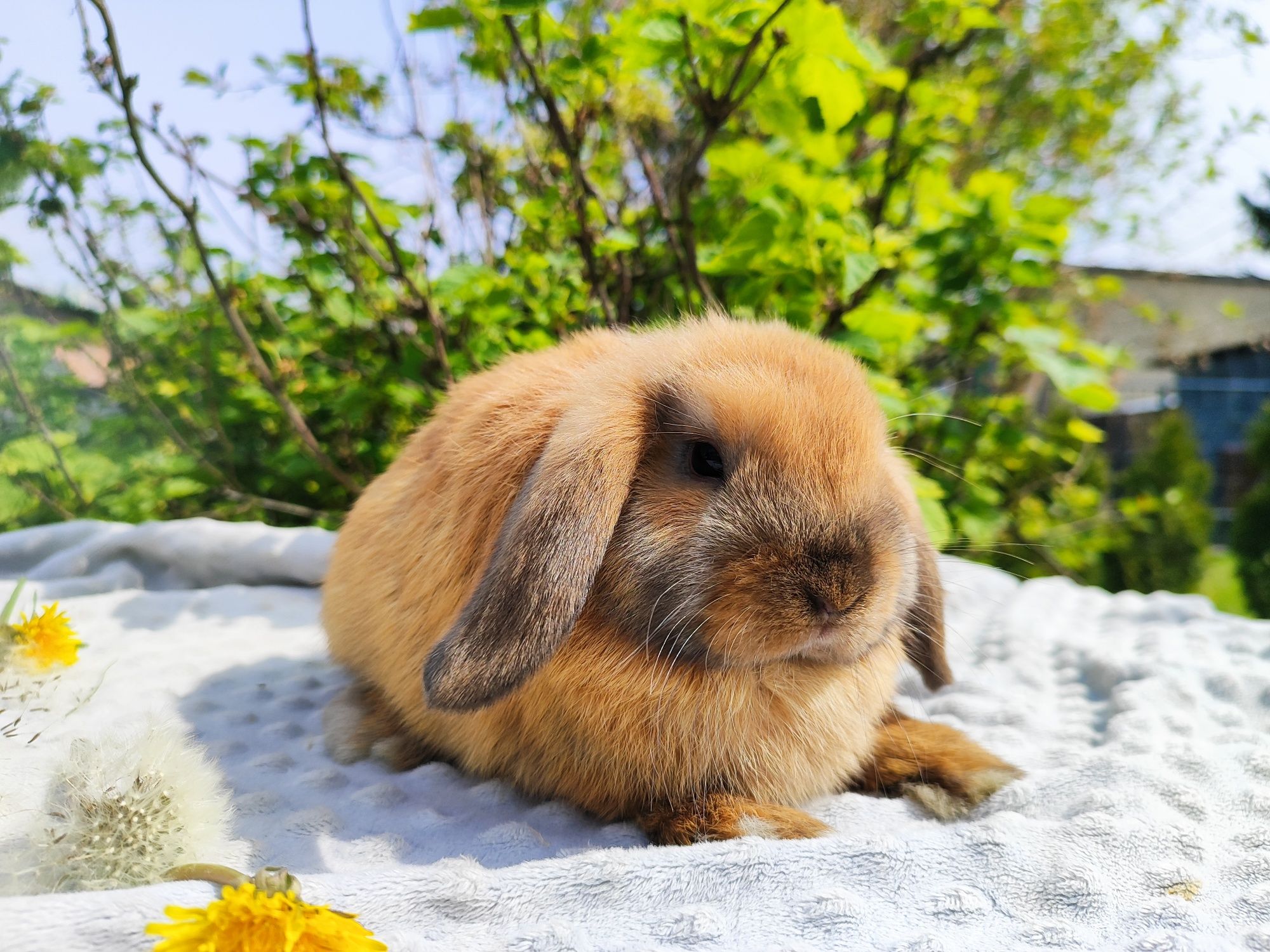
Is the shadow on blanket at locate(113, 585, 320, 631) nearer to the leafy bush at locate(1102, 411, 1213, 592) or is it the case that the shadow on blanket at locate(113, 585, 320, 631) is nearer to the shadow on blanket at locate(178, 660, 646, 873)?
the shadow on blanket at locate(178, 660, 646, 873)

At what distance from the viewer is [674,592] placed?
1127mm

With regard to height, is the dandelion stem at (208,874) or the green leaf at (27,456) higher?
the green leaf at (27,456)

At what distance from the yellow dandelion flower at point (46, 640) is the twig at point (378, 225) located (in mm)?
1161

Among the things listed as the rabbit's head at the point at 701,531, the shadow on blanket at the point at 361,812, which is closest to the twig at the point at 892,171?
the rabbit's head at the point at 701,531

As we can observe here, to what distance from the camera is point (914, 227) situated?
267 centimetres

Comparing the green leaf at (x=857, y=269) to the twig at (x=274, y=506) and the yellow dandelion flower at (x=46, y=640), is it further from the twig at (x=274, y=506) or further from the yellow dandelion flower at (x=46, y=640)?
the twig at (x=274, y=506)

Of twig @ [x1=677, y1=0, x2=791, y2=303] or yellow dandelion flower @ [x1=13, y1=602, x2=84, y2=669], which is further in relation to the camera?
twig @ [x1=677, y1=0, x2=791, y2=303]

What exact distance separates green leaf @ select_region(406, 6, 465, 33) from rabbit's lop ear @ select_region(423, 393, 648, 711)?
125 centimetres

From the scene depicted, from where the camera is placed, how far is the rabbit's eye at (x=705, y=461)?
3.95 ft

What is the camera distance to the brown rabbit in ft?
3.55

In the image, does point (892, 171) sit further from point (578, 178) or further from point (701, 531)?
point (701, 531)

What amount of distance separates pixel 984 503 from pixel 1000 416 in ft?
3.22

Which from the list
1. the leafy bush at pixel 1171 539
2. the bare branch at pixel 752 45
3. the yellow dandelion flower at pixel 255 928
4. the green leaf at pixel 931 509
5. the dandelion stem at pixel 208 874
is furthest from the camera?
the leafy bush at pixel 1171 539

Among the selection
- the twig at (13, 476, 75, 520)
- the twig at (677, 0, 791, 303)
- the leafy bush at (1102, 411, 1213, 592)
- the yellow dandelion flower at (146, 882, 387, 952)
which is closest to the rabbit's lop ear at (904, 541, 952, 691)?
the twig at (677, 0, 791, 303)
